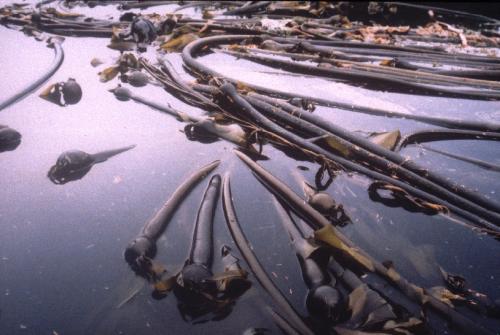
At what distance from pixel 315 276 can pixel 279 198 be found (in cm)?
52

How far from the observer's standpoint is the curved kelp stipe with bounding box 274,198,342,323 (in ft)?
3.84

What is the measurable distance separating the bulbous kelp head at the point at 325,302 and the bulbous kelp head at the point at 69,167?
1.44m

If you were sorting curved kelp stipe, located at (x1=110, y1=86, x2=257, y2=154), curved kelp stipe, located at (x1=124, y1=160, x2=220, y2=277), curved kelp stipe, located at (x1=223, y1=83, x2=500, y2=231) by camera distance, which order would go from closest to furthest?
curved kelp stipe, located at (x1=124, y1=160, x2=220, y2=277)
curved kelp stipe, located at (x1=223, y1=83, x2=500, y2=231)
curved kelp stipe, located at (x1=110, y1=86, x2=257, y2=154)

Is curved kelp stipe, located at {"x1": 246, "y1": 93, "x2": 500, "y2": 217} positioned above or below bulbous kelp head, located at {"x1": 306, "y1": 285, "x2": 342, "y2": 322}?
above

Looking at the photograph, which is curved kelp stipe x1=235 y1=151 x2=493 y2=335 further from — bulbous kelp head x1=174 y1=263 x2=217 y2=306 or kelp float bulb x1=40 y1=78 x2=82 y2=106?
→ kelp float bulb x1=40 y1=78 x2=82 y2=106

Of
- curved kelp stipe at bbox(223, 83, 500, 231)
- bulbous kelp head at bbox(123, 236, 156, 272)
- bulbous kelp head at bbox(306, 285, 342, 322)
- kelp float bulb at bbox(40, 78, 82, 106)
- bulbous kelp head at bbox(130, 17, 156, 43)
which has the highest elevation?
bulbous kelp head at bbox(130, 17, 156, 43)

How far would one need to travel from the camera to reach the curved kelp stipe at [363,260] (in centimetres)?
117

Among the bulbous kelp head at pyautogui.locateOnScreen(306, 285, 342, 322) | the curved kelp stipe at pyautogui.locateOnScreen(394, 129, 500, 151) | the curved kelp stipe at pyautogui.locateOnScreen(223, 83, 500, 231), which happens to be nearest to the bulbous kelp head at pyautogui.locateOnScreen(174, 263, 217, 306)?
the bulbous kelp head at pyautogui.locateOnScreen(306, 285, 342, 322)

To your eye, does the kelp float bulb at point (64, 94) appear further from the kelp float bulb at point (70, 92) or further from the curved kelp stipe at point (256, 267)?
the curved kelp stipe at point (256, 267)

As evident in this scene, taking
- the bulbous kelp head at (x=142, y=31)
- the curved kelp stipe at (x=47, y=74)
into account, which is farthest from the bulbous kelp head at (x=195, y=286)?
the bulbous kelp head at (x=142, y=31)

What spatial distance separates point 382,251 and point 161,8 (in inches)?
230

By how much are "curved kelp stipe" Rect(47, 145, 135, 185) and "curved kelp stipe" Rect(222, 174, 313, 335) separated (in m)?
0.85

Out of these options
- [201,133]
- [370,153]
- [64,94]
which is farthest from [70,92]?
[370,153]

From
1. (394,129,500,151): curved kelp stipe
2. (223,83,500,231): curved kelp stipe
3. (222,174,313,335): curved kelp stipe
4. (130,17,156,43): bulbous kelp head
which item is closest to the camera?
(222,174,313,335): curved kelp stipe
